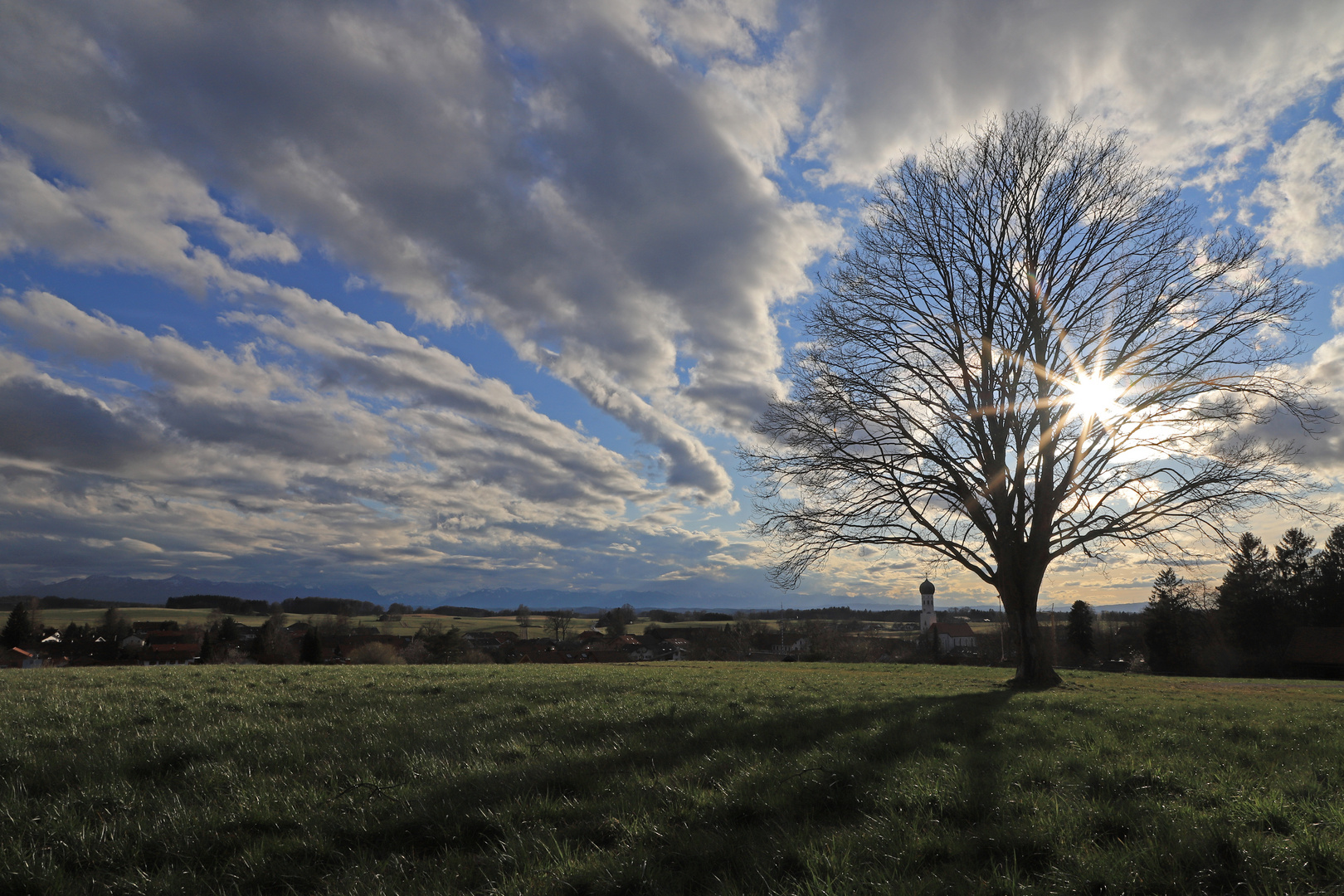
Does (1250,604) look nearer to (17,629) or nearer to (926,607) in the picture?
(926,607)

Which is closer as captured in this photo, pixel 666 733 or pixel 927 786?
pixel 927 786

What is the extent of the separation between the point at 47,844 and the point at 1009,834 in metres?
5.91

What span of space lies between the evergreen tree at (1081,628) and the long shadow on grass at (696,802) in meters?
79.2

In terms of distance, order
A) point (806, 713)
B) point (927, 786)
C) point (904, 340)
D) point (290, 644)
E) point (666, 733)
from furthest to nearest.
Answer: point (290, 644) → point (904, 340) → point (806, 713) → point (666, 733) → point (927, 786)

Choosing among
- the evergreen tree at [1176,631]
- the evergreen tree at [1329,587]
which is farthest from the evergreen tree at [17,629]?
the evergreen tree at [1329,587]

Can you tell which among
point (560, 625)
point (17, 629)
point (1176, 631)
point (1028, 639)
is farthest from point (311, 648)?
point (1176, 631)

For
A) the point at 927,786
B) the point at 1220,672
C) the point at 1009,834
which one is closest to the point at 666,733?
the point at 927,786

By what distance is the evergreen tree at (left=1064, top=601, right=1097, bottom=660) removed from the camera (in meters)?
71.2

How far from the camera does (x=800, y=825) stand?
408 cm

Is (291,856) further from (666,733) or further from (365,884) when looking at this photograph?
(666,733)

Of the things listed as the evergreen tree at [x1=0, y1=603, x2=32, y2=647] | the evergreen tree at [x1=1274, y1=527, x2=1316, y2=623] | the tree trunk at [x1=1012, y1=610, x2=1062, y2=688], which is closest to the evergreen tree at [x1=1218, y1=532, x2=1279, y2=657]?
the evergreen tree at [x1=1274, y1=527, x2=1316, y2=623]

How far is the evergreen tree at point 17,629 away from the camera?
63.1 m

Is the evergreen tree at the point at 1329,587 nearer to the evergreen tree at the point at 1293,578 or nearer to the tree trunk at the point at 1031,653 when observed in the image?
the evergreen tree at the point at 1293,578

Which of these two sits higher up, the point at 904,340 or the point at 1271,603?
the point at 904,340
